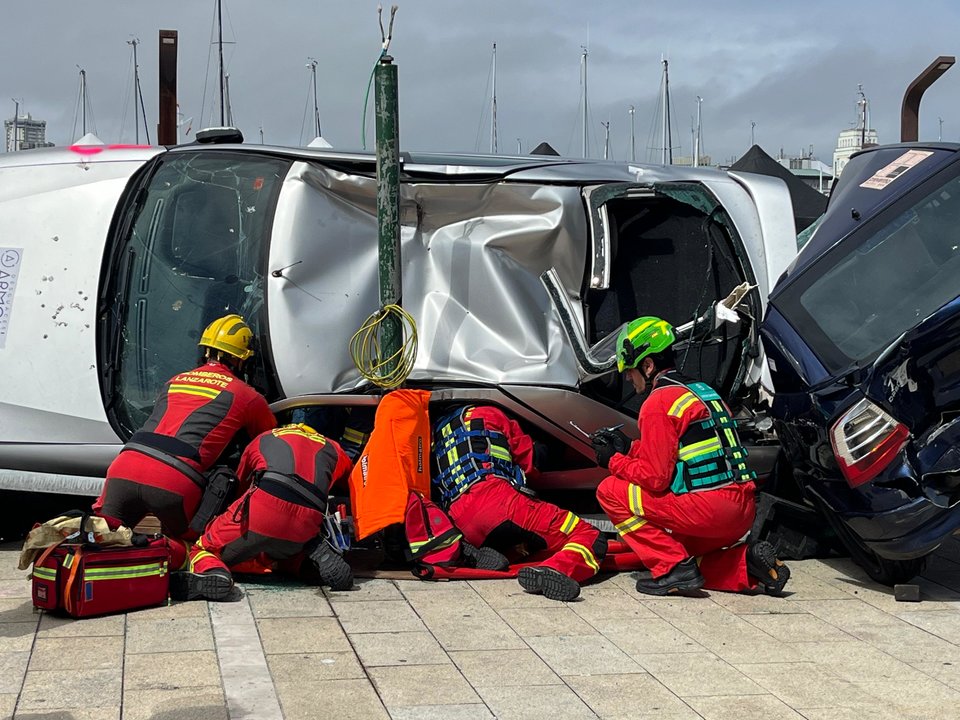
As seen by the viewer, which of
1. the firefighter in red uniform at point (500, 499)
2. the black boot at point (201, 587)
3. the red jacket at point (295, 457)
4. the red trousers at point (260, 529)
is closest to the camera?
the black boot at point (201, 587)

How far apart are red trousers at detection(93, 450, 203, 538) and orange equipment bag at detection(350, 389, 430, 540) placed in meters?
0.84

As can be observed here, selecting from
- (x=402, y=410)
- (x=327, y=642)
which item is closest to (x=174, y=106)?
(x=402, y=410)

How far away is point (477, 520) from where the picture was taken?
6.09 metres

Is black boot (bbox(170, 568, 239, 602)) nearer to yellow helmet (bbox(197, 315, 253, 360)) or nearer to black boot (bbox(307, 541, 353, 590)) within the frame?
black boot (bbox(307, 541, 353, 590))

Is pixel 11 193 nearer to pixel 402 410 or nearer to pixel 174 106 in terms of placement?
pixel 174 106

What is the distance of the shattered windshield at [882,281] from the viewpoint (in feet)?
19.0

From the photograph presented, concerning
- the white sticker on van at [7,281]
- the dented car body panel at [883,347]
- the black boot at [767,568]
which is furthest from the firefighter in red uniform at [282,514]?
the dented car body panel at [883,347]

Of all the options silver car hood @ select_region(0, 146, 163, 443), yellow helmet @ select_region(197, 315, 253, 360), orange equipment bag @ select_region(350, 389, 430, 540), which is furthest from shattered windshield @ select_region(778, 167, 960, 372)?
silver car hood @ select_region(0, 146, 163, 443)

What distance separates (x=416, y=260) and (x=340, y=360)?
744mm

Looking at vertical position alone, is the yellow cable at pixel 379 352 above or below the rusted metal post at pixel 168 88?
below

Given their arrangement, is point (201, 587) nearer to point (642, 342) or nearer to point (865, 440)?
point (642, 342)

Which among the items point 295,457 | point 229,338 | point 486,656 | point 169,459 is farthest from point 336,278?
point 486,656

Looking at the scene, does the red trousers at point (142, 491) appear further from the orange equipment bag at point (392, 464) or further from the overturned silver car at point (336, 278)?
the orange equipment bag at point (392, 464)

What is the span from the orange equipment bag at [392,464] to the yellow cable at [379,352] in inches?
4.7
